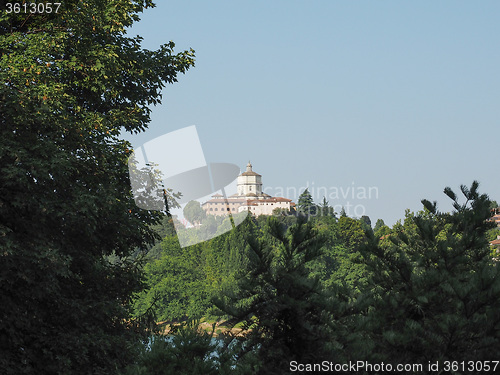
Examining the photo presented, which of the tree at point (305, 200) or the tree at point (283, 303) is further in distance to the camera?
the tree at point (305, 200)

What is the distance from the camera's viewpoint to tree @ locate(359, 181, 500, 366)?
6922mm

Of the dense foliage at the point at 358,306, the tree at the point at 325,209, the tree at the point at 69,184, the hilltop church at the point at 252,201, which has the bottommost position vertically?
the dense foliage at the point at 358,306

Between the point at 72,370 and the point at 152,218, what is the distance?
17.9 ft

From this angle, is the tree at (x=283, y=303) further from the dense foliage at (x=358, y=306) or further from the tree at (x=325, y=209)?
the tree at (x=325, y=209)

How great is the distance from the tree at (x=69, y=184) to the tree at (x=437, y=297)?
21.8 ft

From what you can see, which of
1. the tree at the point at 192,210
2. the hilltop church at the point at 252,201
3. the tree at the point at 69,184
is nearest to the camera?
the tree at the point at 69,184

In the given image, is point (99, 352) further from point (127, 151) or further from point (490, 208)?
point (490, 208)

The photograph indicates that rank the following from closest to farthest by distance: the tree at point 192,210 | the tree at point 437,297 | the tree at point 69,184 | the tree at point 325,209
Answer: the tree at point 437,297, the tree at point 69,184, the tree at point 192,210, the tree at point 325,209

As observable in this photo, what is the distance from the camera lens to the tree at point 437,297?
692 centimetres

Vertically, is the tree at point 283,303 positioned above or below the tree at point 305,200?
below

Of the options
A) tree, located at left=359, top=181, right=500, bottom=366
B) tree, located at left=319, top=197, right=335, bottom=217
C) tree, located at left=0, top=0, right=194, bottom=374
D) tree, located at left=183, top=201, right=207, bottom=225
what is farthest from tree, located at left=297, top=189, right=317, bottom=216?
tree, located at left=359, top=181, right=500, bottom=366

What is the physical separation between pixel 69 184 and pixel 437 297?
340 inches

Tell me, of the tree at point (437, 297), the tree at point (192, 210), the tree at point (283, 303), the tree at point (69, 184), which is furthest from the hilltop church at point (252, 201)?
the tree at point (283, 303)

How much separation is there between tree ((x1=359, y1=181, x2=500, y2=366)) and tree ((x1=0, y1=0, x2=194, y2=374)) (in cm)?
664
